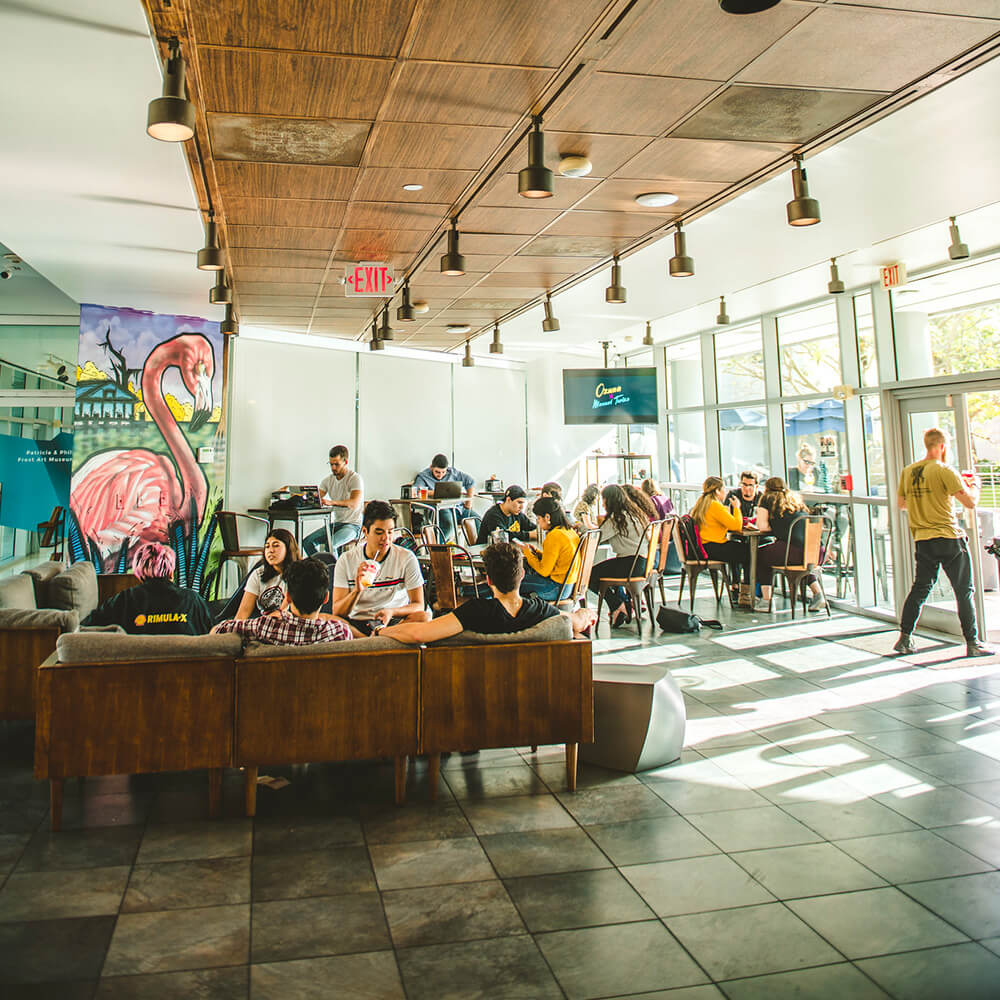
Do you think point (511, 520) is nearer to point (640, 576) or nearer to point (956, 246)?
point (640, 576)

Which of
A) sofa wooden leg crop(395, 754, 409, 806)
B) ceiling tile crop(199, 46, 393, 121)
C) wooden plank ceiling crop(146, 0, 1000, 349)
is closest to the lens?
wooden plank ceiling crop(146, 0, 1000, 349)

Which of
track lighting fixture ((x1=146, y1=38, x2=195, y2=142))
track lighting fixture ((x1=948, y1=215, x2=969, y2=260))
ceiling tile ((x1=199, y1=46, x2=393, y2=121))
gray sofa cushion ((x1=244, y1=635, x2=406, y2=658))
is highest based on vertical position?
track lighting fixture ((x1=948, y1=215, x2=969, y2=260))

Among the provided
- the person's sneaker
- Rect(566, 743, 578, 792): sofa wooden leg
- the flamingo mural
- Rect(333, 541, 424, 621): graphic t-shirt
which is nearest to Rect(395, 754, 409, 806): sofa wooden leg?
Rect(566, 743, 578, 792): sofa wooden leg

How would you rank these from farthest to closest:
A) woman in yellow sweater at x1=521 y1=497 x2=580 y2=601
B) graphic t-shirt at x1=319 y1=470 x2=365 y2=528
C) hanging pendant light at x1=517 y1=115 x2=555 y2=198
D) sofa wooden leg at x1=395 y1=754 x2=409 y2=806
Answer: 1. graphic t-shirt at x1=319 y1=470 x2=365 y2=528
2. woman in yellow sweater at x1=521 y1=497 x2=580 y2=601
3. hanging pendant light at x1=517 y1=115 x2=555 y2=198
4. sofa wooden leg at x1=395 y1=754 x2=409 y2=806

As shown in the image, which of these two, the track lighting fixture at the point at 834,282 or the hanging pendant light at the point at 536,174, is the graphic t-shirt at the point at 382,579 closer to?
the hanging pendant light at the point at 536,174

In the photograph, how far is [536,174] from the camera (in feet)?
12.6

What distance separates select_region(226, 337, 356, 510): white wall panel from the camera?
10.3m

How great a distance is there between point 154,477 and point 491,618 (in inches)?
247

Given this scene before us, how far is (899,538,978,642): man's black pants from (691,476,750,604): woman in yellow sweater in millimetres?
2129

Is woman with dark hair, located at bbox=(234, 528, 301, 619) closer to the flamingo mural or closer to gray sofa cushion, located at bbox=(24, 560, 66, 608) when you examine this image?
gray sofa cushion, located at bbox=(24, 560, 66, 608)

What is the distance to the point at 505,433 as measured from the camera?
13.2 metres

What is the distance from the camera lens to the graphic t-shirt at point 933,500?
6.16 meters

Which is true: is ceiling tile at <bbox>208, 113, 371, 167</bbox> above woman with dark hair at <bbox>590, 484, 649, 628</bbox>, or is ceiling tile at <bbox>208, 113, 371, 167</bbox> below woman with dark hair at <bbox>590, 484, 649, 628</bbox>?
above

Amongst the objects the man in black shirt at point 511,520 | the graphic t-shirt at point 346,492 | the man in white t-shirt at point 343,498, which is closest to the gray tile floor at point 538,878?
the man in black shirt at point 511,520
